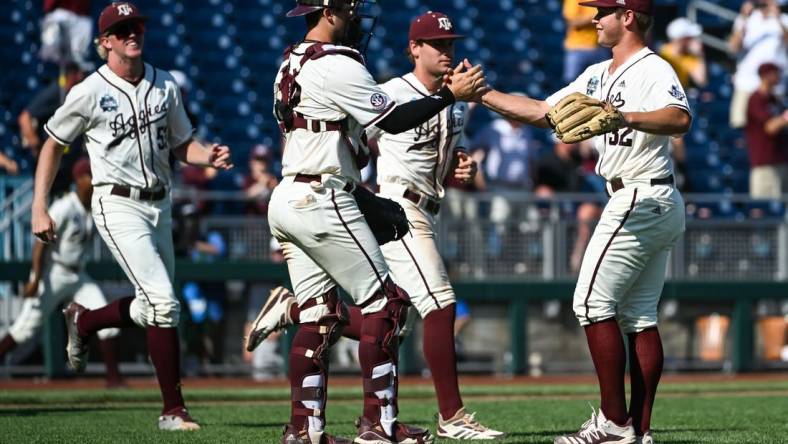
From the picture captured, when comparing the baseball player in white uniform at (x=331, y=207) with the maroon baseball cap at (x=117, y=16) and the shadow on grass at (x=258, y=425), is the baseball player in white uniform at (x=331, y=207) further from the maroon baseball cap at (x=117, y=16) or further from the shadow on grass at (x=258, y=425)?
the maroon baseball cap at (x=117, y=16)

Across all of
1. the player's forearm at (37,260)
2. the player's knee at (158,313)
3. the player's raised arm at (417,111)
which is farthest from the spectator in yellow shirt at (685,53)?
the player's raised arm at (417,111)

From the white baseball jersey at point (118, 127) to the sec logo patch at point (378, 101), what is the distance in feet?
8.06

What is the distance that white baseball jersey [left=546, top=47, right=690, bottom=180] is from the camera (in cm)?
584

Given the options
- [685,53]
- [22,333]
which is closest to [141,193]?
[22,333]

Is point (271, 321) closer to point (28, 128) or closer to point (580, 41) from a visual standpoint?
point (28, 128)

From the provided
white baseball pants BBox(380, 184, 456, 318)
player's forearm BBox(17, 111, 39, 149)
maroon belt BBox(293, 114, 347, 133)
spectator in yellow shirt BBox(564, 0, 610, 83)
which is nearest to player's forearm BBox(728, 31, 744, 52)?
spectator in yellow shirt BBox(564, 0, 610, 83)

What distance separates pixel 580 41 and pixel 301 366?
9.53 metres

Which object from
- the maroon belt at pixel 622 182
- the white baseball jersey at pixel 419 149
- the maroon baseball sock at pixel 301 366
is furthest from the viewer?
the white baseball jersey at pixel 419 149

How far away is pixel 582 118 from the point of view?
550cm

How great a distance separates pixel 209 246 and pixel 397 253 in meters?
5.53

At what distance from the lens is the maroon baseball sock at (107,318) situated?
7.61 meters

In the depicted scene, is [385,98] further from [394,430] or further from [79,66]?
[79,66]

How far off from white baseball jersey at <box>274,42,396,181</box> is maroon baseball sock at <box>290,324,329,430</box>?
689 millimetres

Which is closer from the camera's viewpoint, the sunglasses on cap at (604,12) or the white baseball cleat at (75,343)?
the sunglasses on cap at (604,12)
